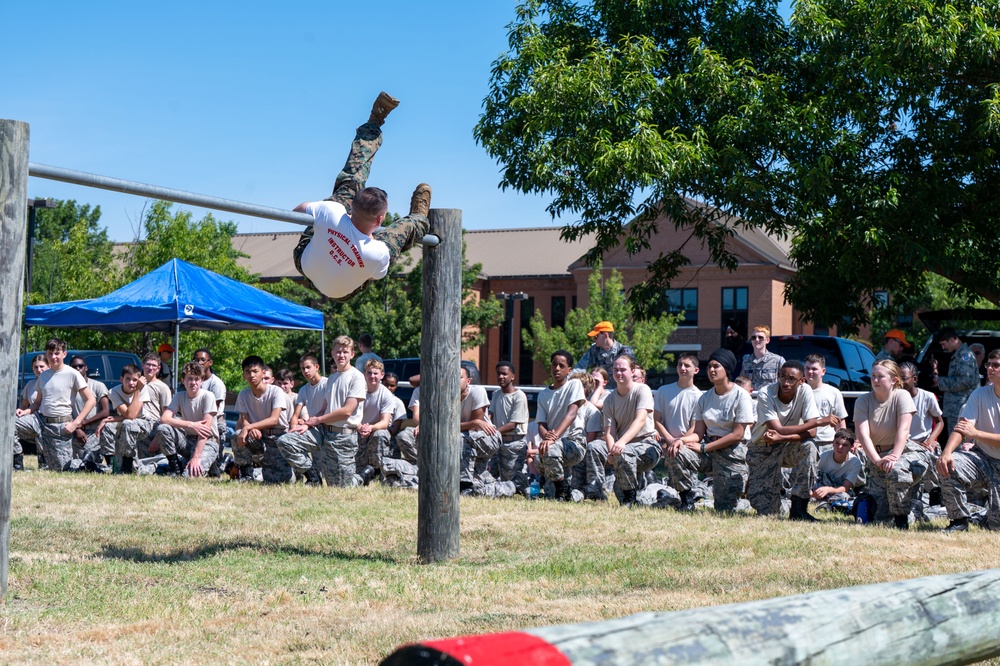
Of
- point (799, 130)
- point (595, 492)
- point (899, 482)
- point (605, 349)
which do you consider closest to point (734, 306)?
point (799, 130)

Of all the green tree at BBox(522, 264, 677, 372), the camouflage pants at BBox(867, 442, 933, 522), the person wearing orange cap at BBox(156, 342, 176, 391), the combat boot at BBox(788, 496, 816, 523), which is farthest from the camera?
the green tree at BBox(522, 264, 677, 372)

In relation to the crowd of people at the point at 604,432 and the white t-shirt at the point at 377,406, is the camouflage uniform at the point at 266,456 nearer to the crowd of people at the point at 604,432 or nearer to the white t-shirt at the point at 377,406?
the crowd of people at the point at 604,432

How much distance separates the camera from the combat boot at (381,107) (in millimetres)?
7246

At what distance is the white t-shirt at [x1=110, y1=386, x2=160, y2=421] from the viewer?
14102mm

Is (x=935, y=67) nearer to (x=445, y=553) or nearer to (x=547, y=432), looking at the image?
(x=547, y=432)

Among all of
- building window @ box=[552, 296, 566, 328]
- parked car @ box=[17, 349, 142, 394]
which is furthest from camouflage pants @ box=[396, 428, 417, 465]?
building window @ box=[552, 296, 566, 328]

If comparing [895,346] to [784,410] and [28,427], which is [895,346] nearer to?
[784,410]

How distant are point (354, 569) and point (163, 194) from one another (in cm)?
256

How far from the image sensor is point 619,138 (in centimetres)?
1739

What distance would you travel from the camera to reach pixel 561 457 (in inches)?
456

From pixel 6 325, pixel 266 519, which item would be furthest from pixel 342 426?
pixel 6 325

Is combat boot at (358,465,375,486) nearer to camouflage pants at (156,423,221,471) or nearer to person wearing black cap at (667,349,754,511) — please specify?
camouflage pants at (156,423,221,471)

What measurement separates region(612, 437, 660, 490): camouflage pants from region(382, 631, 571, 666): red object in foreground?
9.17m

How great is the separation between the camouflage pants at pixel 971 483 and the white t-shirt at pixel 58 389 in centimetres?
1054
